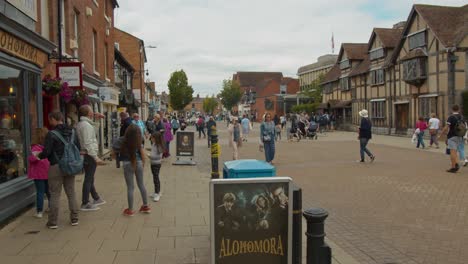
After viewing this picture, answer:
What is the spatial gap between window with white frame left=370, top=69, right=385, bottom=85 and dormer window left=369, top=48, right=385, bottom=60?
3.56 ft

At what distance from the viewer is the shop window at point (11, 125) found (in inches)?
303

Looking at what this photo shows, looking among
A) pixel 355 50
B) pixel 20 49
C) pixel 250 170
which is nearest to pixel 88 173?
pixel 20 49

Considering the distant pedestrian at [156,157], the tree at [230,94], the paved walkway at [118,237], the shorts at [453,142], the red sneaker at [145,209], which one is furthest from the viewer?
the tree at [230,94]

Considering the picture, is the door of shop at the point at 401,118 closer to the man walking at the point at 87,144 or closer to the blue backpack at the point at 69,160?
the man walking at the point at 87,144

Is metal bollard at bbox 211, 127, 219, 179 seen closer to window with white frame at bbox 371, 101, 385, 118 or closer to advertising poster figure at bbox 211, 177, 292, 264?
advertising poster figure at bbox 211, 177, 292, 264

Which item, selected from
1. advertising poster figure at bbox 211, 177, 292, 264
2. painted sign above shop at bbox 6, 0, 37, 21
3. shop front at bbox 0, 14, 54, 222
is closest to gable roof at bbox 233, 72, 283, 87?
painted sign above shop at bbox 6, 0, 37, 21

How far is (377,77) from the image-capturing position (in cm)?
3609

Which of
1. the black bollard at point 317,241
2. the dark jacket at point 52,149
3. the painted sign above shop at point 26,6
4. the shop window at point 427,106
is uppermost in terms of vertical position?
the painted sign above shop at point 26,6

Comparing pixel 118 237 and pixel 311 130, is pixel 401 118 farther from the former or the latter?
pixel 118 237

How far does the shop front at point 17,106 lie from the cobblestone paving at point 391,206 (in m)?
4.91

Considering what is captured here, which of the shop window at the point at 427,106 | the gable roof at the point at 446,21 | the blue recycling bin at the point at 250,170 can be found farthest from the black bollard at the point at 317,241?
the shop window at the point at 427,106

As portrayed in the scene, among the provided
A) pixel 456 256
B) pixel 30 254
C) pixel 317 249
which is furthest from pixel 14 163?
pixel 456 256

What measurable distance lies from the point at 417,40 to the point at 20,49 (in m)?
27.0

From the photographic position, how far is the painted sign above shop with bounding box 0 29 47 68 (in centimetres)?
723
